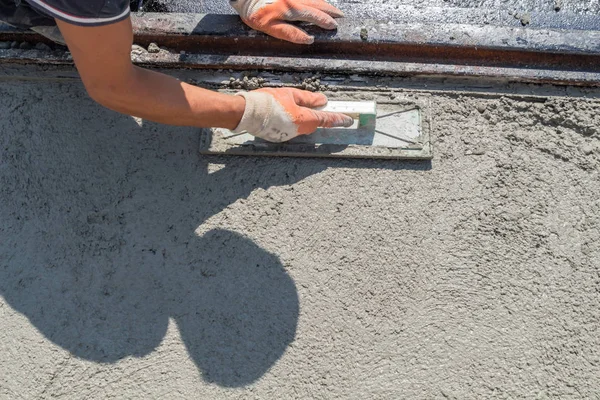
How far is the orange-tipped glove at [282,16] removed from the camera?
6.73 feet

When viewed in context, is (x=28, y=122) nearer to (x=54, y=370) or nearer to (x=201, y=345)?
(x=54, y=370)

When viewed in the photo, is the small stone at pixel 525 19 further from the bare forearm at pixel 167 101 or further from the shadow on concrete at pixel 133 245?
the bare forearm at pixel 167 101

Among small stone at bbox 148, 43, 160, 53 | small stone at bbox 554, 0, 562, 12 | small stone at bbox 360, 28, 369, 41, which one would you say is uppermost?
small stone at bbox 554, 0, 562, 12

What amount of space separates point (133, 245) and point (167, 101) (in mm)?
525

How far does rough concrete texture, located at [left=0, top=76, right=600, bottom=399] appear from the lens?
1678 mm

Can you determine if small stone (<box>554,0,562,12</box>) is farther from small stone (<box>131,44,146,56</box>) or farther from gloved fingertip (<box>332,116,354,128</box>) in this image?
small stone (<box>131,44,146,56</box>)

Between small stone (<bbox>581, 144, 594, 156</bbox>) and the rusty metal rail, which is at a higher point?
the rusty metal rail

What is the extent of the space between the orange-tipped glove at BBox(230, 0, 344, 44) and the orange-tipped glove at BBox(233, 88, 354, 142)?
10.2 inches

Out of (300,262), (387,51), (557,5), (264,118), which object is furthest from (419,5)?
(300,262)

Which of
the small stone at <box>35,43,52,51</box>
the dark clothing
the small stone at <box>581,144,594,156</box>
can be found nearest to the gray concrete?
the small stone at <box>35,43,52,51</box>

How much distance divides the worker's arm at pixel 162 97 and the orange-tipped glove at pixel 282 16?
0.90 feet

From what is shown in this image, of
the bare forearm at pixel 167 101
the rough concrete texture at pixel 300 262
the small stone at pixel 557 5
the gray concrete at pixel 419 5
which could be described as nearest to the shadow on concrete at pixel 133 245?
the rough concrete texture at pixel 300 262

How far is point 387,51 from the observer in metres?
2.14

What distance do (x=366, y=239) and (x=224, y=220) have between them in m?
0.49
